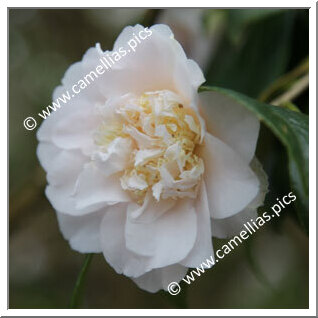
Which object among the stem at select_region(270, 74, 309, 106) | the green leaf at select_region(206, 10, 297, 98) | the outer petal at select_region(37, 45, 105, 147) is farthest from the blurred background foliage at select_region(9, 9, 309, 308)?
the outer petal at select_region(37, 45, 105, 147)

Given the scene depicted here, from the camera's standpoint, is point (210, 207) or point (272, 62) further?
point (272, 62)

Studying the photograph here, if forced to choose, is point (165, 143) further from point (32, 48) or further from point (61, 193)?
point (32, 48)

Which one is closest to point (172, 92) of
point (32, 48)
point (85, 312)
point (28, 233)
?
point (85, 312)

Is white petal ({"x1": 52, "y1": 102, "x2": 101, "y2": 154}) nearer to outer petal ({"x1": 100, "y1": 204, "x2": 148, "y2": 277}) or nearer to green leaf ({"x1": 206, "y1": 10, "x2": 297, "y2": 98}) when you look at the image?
outer petal ({"x1": 100, "y1": 204, "x2": 148, "y2": 277})

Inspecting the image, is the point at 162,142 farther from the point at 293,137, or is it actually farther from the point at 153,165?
the point at 293,137

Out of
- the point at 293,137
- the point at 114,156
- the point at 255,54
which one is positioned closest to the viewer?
the point at 293,137

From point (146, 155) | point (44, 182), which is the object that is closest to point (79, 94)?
point (146, 155)
